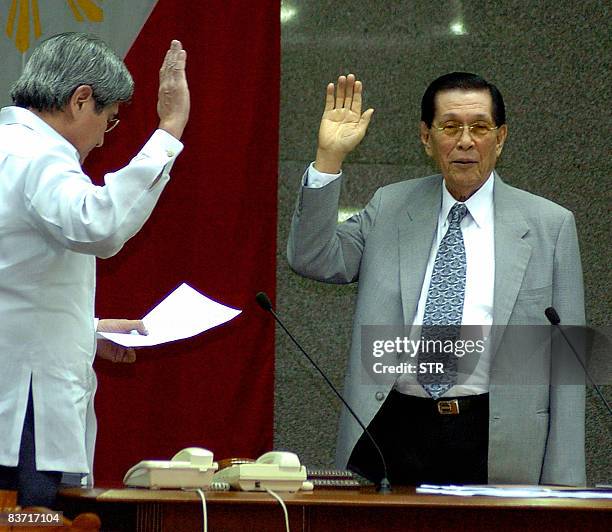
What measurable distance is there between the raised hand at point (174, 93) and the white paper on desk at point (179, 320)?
41 centimetres

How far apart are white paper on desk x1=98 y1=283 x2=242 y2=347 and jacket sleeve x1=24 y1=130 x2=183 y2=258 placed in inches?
12.1

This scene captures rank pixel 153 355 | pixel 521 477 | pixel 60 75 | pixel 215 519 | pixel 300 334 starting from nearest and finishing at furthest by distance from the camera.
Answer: pixel 215 519, pixel 60 75, pixel 521 477, pixel 153 355, pixel 300 334

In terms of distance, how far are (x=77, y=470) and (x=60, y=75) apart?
2.47 feet

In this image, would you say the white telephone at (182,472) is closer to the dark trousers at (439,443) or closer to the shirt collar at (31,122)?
the shirt collar at (31,122)

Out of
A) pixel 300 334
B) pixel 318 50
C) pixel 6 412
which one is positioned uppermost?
pixel 318 50

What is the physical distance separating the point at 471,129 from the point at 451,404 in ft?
2.48

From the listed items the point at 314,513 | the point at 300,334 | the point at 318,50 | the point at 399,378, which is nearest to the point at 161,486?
the point at 314,513

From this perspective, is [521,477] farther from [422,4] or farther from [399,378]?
[422,4]

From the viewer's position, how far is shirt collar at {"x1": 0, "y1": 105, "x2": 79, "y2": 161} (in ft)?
6.89

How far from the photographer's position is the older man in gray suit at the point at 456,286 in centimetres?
271

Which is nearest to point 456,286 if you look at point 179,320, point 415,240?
point 415,240

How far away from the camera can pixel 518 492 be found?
2.06 meters

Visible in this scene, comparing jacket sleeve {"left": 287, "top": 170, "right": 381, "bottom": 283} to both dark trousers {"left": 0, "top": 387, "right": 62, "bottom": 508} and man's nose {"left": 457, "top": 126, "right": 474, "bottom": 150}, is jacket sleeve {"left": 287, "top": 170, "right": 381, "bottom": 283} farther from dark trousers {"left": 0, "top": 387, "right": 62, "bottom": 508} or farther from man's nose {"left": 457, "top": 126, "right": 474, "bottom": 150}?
dark trousers {"left": 0, "top": 387, "right": 62, "bottom": 508}

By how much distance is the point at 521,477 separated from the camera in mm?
2699
